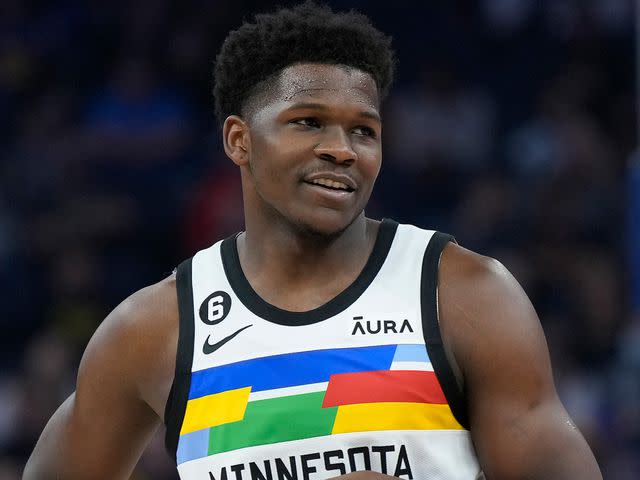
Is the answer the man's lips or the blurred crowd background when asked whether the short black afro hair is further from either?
the blurred crowd background

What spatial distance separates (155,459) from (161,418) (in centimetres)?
389

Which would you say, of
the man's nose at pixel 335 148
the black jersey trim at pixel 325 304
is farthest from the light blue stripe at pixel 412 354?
the man's nose at pixel 335 148

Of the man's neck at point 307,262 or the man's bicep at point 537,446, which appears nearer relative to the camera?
the man's bicep at point 537,446

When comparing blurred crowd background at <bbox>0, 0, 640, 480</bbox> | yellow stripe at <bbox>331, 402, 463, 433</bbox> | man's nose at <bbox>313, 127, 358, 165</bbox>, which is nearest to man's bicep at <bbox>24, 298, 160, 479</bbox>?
yellow stripe at <bbox>331, 402, 463, 433</bbox>

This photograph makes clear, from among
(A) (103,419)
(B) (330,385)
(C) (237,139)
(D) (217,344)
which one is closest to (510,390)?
(B) (330,385)

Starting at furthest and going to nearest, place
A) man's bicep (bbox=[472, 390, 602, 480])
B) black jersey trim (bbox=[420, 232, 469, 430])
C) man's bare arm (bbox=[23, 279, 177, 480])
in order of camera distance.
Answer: man's bare arm (bbox=[23, 279, 177, 480]) → black jersey trim (bbox=[420, 232, 469, 430]) → man's bicep (bbox=[472, 390, 602, 480])

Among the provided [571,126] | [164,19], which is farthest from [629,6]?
[164,19]

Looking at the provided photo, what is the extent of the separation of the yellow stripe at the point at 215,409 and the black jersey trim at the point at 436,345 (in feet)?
1.60

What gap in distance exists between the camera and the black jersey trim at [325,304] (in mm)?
3299

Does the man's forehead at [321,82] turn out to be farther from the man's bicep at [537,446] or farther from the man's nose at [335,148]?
the man's bicep at [537,446]

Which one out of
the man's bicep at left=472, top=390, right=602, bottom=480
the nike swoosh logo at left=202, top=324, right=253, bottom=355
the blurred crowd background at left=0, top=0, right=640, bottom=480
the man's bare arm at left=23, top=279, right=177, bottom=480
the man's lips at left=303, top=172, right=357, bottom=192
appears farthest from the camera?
the blurred crowd background at left=0, top=0, right=640, bottom=480

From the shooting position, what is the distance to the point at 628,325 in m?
7.66

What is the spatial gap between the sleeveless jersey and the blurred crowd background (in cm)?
405

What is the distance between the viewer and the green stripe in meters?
3.17
